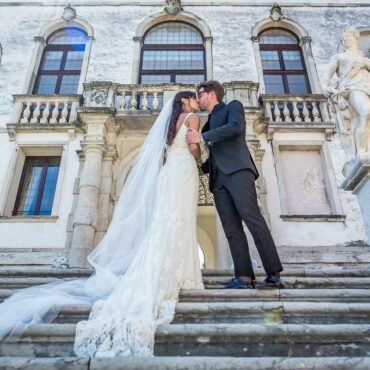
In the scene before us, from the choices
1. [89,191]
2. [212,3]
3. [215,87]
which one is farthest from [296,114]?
[215,87]

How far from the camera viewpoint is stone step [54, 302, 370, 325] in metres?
2.37

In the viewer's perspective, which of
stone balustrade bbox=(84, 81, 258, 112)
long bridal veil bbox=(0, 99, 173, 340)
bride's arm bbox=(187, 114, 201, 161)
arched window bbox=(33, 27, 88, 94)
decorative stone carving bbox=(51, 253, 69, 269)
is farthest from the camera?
arched window bbox=(33, 27, 88, 94)

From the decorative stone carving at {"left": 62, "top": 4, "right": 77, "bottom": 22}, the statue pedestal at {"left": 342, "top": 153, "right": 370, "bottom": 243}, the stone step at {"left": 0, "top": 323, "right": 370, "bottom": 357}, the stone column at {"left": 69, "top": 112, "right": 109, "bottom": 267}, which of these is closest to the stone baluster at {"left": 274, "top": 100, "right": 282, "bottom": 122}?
the stone column at {"left": 69, "top": 112, "right": 109, "bottom": 267}

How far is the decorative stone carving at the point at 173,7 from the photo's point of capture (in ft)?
38.9

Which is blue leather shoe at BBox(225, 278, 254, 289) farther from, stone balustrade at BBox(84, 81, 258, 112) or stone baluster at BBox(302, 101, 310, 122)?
stone baluster at BBox(302, 101, 310, 122)

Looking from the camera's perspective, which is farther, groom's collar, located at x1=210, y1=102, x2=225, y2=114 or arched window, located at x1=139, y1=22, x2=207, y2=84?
arched window, located at x1=139, y1=22, x2=207, y2=84

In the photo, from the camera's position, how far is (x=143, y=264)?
9.05 feet

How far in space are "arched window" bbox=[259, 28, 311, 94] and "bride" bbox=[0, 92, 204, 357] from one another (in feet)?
25.1

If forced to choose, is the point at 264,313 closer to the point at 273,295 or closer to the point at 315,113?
the point at 273,295

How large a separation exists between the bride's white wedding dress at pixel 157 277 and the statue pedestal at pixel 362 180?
2.40m

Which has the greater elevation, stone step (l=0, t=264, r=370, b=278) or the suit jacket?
the suit jacket

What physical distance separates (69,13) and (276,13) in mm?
7411

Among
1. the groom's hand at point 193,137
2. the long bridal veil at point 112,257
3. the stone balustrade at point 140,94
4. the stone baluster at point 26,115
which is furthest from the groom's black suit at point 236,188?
the stone baluster at point 26,115

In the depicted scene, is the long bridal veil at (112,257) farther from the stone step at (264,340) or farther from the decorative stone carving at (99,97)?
the decorative stone carving at (99,97)
